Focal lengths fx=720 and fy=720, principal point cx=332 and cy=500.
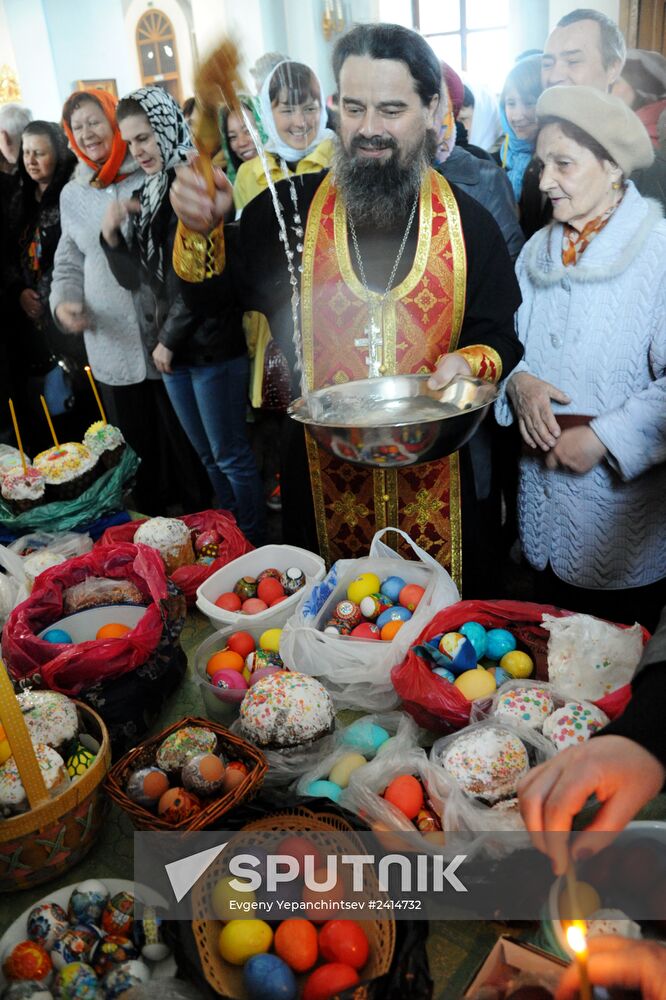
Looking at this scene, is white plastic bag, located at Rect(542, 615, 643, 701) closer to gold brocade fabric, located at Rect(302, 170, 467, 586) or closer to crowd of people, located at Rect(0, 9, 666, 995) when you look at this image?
crowd of people, located at Rect(0, 9, 666, 995)

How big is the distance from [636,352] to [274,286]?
1.01m

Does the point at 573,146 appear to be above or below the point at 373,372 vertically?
above

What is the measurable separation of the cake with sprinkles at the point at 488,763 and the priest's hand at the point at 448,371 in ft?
2.68

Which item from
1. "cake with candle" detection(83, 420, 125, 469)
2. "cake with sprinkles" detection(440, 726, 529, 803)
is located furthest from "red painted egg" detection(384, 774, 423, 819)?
"cake with candle" detection(83, 420, 125, 469)

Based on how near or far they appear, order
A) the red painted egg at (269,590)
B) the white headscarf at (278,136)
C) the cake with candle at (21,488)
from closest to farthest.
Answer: the red painted egg at (269,590) → the cake with candle at (21,488) → the white headscarf at (278,136)

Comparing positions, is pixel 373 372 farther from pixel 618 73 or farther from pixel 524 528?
pixel 618 73

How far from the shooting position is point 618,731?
844 mm

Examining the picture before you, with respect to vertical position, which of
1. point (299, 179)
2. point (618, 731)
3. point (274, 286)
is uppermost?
point (299, 179)

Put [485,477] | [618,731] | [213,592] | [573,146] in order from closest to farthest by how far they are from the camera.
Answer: [618,731] → [573,146] → [213,592] → [485,477]

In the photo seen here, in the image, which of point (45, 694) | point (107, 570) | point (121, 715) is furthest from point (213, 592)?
point (45, 694)

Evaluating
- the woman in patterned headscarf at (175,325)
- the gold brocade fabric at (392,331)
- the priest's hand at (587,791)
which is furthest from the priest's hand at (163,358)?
the priest's hand at (587,791)

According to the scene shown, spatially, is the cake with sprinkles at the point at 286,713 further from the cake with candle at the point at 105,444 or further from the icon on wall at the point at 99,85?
the icon on wall at the point at 99,85

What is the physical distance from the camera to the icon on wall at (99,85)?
9.02 feet

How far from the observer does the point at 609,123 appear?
1656 millimetres
